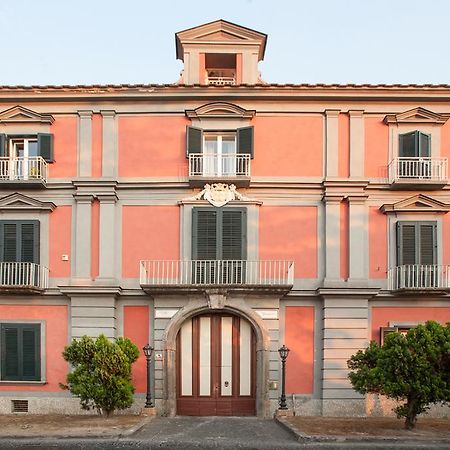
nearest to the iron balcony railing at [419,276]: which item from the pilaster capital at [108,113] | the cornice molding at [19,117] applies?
the pilaster capital at [108,113]

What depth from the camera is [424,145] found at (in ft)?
66.8

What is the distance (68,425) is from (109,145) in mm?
8889

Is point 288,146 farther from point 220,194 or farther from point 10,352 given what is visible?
point 10,352

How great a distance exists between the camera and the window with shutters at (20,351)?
20.0 meters

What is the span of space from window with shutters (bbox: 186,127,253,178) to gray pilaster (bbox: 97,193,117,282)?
2868 millimetres

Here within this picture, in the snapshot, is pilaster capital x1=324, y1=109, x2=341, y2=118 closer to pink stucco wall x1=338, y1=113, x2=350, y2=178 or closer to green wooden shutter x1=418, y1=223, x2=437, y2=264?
pink stucco wall x1=338, y1=113, x2=350, y2=178

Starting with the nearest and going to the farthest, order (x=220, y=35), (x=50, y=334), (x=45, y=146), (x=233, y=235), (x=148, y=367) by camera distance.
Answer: (x=148, y=367), (x=50, y=334), (x=233, y=235), (x=45, y=146), (x=220, y=35)

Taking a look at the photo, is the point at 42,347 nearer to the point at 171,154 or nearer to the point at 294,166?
the point at 171,154

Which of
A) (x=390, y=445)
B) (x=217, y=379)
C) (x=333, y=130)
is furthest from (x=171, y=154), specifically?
(x=390, y=445)

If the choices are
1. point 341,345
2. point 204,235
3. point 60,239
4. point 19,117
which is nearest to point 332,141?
point 204,235

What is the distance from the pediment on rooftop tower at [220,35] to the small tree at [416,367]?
11.3 m

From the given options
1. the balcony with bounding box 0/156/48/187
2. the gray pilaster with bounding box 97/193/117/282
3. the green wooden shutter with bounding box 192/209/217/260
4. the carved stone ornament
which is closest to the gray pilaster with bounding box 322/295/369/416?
the green wooden shutter with bounding box 192/209/217/260

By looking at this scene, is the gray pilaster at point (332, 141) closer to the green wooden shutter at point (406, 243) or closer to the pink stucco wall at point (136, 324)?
the green wooden shutter at point (406, 243)

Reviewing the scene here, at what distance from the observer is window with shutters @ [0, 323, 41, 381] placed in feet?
65.5
